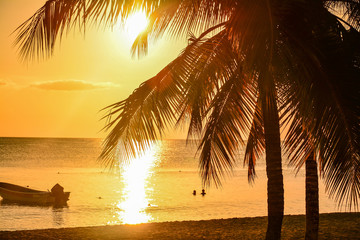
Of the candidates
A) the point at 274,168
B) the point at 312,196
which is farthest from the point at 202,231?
the point at 274,168

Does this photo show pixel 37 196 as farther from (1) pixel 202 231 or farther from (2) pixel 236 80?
(2) pixel 236 80

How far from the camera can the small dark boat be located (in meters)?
36.1

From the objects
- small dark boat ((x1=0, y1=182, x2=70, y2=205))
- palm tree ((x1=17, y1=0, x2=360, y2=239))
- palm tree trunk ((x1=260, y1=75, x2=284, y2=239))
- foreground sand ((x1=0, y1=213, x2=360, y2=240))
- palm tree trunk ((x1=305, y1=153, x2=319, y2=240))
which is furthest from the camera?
small dark boat ((x1=0, y1=182, x2=70, y2=205))

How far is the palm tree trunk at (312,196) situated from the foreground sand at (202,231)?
2.63 m

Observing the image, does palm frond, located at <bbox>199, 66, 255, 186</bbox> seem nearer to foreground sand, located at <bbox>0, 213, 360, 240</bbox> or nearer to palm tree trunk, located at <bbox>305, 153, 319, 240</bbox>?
palm tree trunk, located at <bbox>305, 153, 319, 240</bbox>

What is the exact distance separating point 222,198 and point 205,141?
31.9 m

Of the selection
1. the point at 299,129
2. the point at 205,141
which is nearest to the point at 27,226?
the point at 205,141

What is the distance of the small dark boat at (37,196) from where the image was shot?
36.1m

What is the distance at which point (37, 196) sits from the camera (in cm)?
3700

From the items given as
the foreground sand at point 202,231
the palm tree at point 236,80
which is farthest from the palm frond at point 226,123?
the foreground sand at point 202,231

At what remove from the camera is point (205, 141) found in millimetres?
9398

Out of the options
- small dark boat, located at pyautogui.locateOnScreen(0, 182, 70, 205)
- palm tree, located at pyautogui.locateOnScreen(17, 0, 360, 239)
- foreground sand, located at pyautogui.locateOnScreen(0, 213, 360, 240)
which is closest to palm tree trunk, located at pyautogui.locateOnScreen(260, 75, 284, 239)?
palm tree, located at pyautogui.locateOnScreen(17, 0, 360, 239)

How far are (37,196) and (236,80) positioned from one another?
32.1 meters

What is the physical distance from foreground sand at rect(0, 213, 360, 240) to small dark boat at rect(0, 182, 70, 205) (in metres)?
23.1
